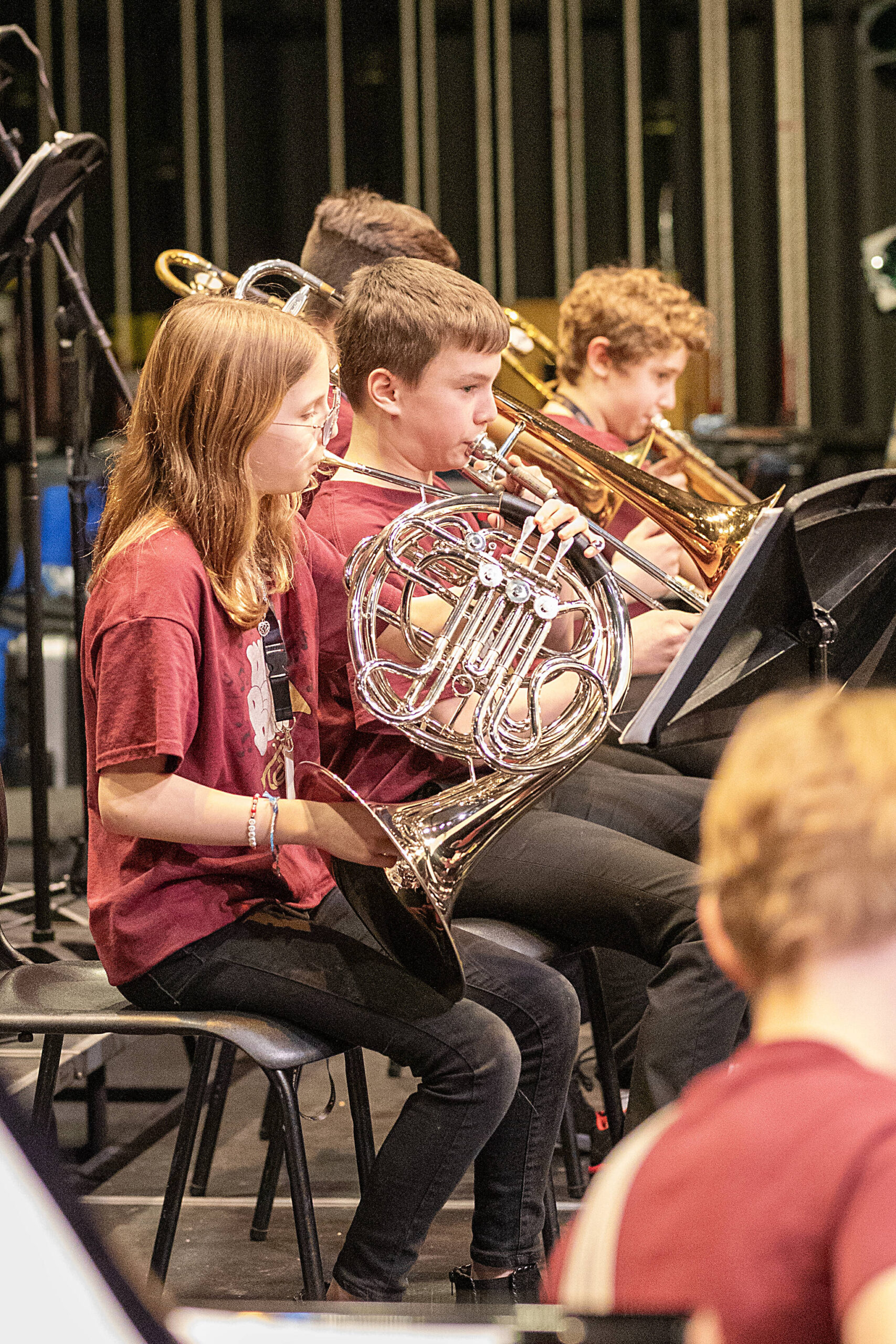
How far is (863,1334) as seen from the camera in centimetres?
61

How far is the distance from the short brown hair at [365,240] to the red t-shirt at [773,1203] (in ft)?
7.06

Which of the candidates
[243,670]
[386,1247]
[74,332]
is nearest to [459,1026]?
[386,1247]

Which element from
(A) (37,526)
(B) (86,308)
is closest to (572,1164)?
(A) (37,526)

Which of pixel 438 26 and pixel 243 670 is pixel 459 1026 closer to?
pixel 243 670

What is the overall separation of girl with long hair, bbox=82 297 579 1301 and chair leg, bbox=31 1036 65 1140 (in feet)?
0.79

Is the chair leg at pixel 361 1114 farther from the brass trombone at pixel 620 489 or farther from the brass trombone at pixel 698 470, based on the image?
the brass trombone at pixel 698 470

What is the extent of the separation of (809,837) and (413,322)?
1455 millimetres

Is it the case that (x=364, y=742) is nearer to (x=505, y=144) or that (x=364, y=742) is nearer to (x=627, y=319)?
(x=627, y=319)

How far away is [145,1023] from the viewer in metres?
1.55

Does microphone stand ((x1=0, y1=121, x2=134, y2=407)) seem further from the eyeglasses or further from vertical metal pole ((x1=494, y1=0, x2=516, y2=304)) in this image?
vertical metal pole ((x1=494, y1=0, x2=516, y2=304))

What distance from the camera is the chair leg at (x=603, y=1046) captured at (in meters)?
2.09

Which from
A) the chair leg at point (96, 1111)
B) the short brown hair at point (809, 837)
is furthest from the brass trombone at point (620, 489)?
the short brown hair at point (809, 837)

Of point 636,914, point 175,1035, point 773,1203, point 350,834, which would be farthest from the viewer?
point 636,914

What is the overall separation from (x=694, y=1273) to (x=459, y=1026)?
92 cm
